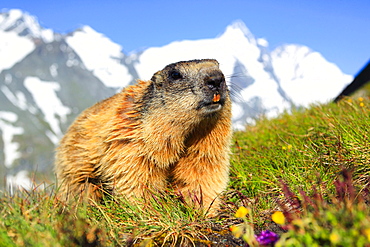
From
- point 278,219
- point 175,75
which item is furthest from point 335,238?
point 175,75

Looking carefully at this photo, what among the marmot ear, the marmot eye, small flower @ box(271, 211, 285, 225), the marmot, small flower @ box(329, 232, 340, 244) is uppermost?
the marmot ear

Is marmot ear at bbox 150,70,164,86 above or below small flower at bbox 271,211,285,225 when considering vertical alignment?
above

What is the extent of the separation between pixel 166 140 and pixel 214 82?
122cm

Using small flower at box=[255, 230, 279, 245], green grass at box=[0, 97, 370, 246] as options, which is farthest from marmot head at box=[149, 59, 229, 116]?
small flower at box=[255, 230, 279, 245]

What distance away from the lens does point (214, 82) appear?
511 cm

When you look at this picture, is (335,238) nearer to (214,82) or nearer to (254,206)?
(254,206)

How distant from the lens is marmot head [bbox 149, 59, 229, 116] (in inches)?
202

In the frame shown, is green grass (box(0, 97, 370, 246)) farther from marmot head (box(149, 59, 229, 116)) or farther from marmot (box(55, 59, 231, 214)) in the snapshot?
marmot head (box(149, 59, 229, 116))

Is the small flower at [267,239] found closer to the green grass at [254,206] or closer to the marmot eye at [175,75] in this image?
the green grass at [254,206]

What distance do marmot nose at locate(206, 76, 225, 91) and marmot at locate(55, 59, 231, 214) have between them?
2cm

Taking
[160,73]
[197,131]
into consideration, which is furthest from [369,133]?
[160,73]

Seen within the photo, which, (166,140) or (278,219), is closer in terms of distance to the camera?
(278,219)

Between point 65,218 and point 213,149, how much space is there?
2840 mm

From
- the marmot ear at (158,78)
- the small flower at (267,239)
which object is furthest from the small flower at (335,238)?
the marmot ear at (158,78)
